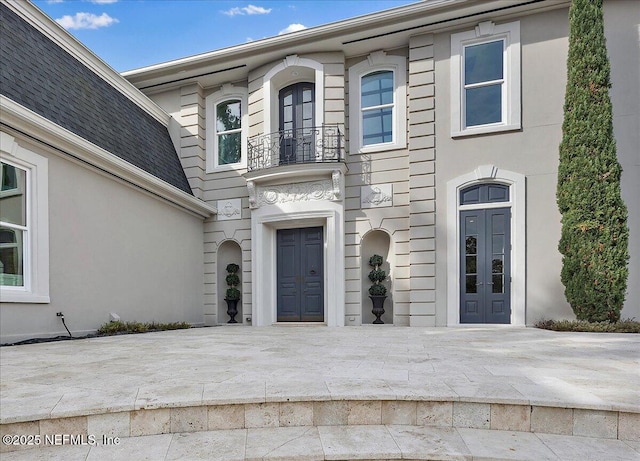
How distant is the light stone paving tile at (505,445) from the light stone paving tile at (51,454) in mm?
2178

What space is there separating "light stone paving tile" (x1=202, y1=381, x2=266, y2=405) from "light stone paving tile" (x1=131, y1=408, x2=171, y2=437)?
0.25 m

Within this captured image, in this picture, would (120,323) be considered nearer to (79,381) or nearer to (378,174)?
(79,381)

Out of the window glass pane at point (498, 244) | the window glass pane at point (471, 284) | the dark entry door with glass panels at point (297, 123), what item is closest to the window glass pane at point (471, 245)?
the window glass pane at point (498, 244)

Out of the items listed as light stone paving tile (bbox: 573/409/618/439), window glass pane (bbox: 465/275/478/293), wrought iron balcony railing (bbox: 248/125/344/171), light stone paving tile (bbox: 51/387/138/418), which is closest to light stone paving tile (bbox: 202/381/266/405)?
light stone paving tile (bbox: 51/387/138/418)

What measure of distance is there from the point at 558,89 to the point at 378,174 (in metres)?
3.88

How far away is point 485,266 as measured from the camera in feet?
26.5

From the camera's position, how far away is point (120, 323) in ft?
23.7

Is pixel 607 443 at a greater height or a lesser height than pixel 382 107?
lesser

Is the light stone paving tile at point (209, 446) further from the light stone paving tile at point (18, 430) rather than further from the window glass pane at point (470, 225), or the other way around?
the window glass pane at point (470, 225)

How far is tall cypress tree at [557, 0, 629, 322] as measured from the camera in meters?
6.93

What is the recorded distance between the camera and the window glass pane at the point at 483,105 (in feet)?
27.2

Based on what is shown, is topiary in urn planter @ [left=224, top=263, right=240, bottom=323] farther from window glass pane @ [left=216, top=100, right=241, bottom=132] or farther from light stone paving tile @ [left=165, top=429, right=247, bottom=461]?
light stone paving tile @ [left=165, top=429, right=247, bottom=461]

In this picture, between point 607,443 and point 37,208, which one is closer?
point 607,443

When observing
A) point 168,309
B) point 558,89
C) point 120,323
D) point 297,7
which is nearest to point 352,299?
point 168,309
